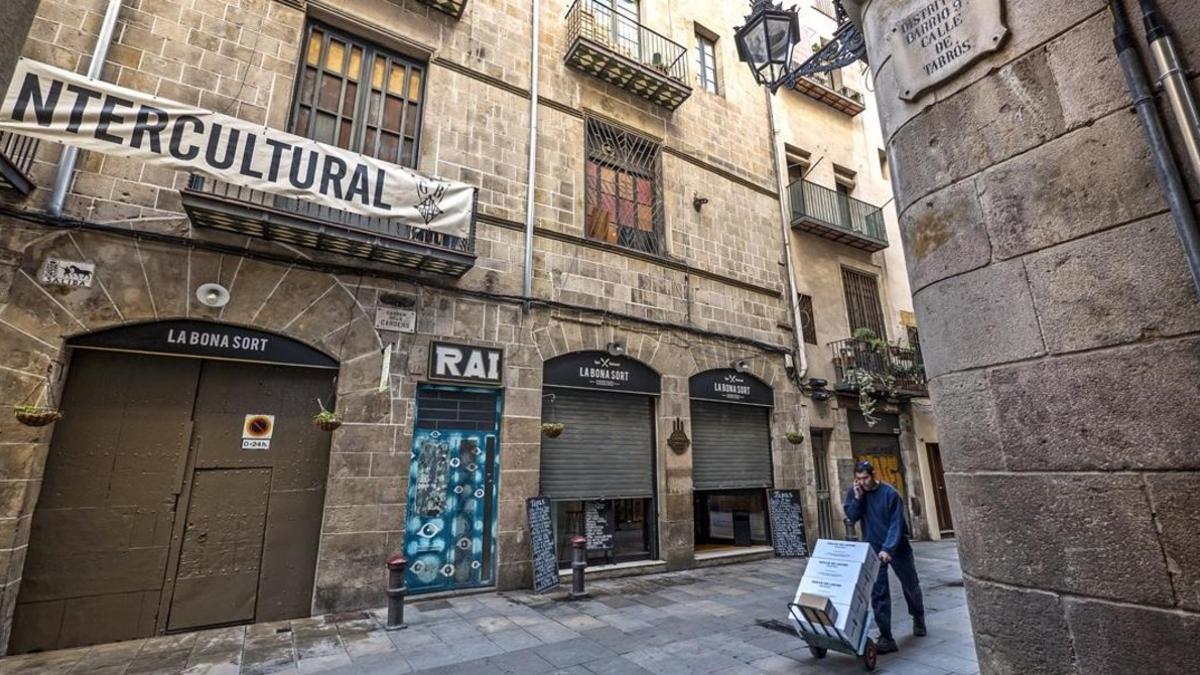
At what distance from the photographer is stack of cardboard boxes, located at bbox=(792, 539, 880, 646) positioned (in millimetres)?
4457

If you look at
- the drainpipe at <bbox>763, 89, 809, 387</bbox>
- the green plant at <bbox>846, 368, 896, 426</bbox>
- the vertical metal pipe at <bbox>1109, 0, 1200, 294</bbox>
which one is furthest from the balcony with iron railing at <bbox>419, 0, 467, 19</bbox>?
A: the green plant at <bbox>846, 368, 896, 426</bbox>

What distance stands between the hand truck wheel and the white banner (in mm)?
6726

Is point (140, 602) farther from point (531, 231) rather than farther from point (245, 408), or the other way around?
point (531, 231)

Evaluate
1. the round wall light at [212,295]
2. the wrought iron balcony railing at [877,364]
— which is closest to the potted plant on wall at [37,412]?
the round wall light at [212,295]

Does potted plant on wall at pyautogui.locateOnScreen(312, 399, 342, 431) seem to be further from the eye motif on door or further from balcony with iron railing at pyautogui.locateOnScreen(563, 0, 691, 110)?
balcony with iron railing at pyautogui.locateOnScreen(563, 0, 691, 110)

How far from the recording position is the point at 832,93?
15125 millimetres

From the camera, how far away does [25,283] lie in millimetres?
5461

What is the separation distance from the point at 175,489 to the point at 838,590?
7.11 m

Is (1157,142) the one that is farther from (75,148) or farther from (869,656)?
(75,148)

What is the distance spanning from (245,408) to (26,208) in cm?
297

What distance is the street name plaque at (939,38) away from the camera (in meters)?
2.76

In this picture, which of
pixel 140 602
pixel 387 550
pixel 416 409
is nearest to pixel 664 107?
pixel 416 409

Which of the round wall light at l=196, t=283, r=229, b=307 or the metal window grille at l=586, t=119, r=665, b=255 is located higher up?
the metal window grille at l=586, t=119, r=665, b=255

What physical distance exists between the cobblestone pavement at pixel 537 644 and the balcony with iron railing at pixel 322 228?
4.58 meters
